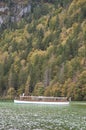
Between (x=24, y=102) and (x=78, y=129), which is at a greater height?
(x=24, y=102)

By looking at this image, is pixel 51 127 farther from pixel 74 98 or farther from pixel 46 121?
pixel 74 98

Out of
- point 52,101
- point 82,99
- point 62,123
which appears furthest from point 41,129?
point 82,99

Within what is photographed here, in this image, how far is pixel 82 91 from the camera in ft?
650

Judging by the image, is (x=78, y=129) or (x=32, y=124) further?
(x=32, y=124)

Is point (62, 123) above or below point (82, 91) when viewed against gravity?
below

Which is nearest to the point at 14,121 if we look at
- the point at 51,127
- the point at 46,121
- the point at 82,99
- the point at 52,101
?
the point at 46,121

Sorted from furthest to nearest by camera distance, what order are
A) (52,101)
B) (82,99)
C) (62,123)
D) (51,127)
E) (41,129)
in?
(82,99) < (52,101) < (62,123) < (51,127) < (41,129)

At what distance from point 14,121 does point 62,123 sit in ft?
28.8

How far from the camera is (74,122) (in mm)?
80625

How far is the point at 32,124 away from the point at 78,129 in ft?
31.2

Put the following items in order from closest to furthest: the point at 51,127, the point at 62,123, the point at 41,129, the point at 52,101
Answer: the point at 41,129 → the point at 51,127 → the point at 62,123 → the point at 52,101

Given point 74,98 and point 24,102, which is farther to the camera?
point 74,98

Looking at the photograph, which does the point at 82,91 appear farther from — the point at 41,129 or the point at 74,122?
the point at 41,129

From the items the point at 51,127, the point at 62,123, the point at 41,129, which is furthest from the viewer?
the point at 62,123
